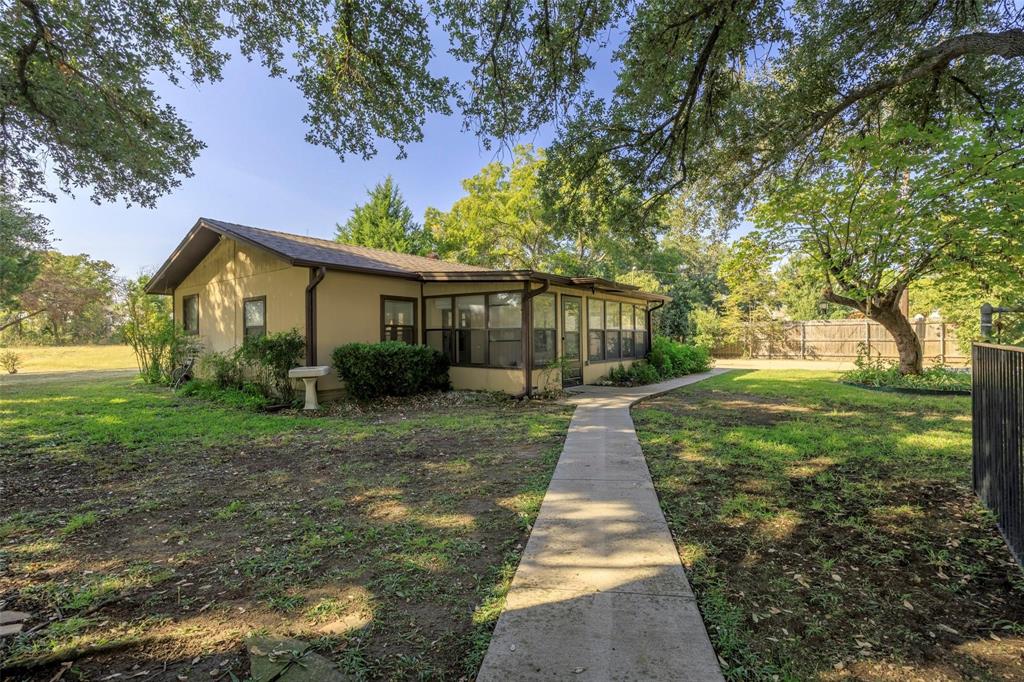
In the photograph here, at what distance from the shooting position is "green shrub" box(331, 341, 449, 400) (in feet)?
28.6

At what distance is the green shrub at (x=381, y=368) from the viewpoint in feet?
28.6

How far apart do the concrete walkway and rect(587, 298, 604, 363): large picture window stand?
789cm

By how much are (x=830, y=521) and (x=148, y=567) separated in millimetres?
4521

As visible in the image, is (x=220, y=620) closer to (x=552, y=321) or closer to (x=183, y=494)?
(x=183, y=494)

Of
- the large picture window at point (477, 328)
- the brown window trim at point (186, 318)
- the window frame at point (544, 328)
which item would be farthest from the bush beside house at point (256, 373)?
the window frame at point (544, 328)

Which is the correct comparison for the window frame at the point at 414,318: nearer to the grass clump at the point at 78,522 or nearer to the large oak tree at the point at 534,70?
the large oak tree at the point at 534,70

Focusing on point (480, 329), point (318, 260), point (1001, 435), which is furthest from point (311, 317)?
point (1001, 435)

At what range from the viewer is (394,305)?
409 inches

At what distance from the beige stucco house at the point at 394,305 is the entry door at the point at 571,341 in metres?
0.03

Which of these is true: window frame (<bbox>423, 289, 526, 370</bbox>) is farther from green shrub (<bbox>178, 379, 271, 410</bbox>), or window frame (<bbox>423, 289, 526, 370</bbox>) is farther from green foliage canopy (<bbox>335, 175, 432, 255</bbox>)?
green foliage canopy (<bbox>335, 175, 432, 255</bbox>)

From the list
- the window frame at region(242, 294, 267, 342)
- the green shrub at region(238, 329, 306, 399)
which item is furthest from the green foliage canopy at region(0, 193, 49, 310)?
the green shrub at region(238, 329, 306, 399)

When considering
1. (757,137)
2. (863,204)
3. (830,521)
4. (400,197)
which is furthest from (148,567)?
(400,197)

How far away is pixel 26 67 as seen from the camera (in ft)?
19.4

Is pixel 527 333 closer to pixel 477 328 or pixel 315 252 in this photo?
pixel 477 328
